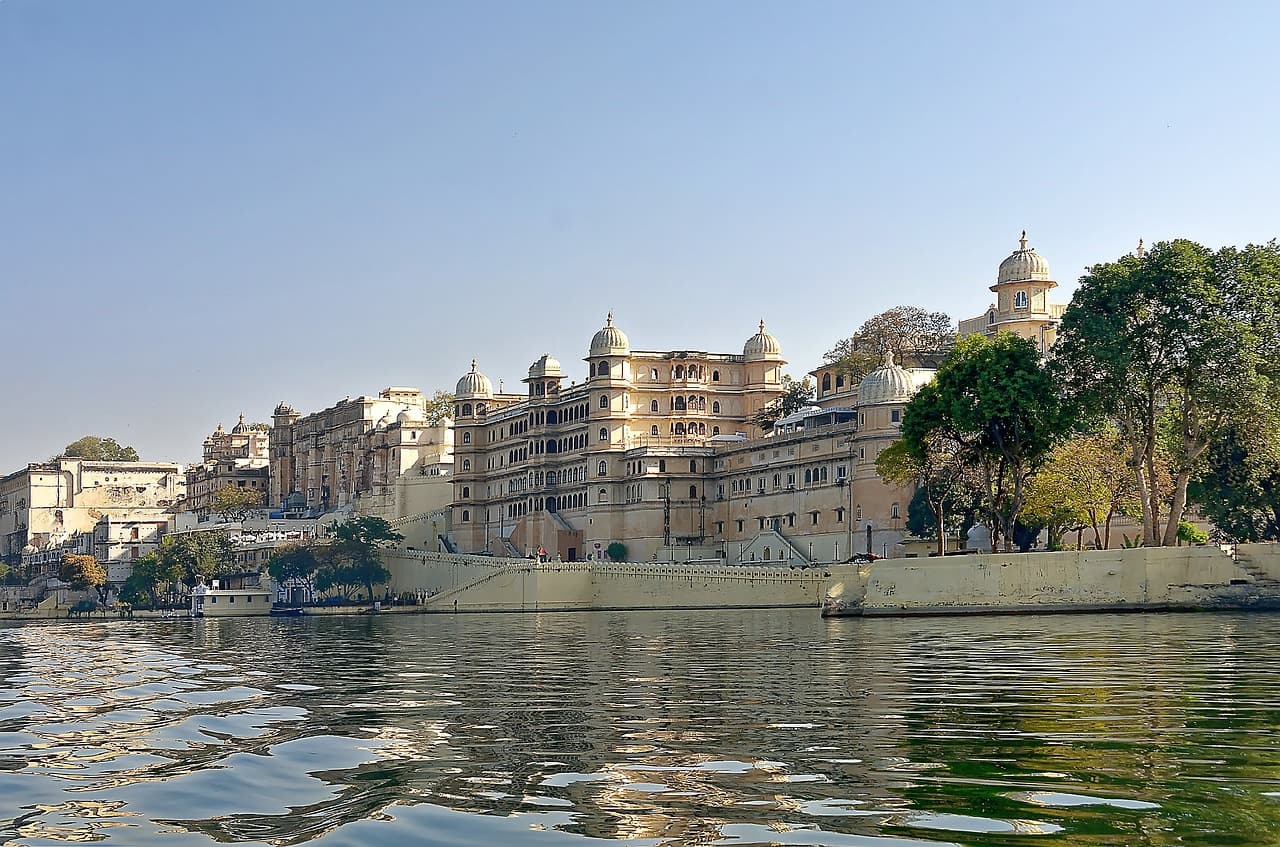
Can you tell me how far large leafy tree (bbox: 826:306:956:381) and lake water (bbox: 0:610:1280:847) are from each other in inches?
2660

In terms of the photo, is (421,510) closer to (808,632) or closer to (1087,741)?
(808,632)

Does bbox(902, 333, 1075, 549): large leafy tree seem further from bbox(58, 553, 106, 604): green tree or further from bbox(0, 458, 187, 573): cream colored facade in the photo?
bbox(0, 458, 187, 573): cream colored facade

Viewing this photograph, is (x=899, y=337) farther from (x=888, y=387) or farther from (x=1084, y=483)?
(x=1084, y=483)

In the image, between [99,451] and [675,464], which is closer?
[675,464]

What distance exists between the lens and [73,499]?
6171 inches

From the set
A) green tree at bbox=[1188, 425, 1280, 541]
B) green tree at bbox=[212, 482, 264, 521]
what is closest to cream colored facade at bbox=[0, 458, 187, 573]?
green tree at bbox=[212, 482, 264, 521]

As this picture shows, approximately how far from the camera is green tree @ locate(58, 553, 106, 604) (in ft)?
378

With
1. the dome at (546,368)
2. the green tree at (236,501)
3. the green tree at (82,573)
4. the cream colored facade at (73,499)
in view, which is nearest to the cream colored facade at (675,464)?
the dome at (546,368)

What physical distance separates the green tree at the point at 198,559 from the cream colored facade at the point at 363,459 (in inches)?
537

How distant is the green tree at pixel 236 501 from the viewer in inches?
5276

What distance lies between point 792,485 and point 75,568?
58.5 meters

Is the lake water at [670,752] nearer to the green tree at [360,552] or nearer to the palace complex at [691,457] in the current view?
the palace complex at [691,457]

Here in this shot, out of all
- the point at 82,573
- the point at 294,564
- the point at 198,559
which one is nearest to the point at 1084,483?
the point at 294,564

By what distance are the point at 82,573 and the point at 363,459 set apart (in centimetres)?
2121
